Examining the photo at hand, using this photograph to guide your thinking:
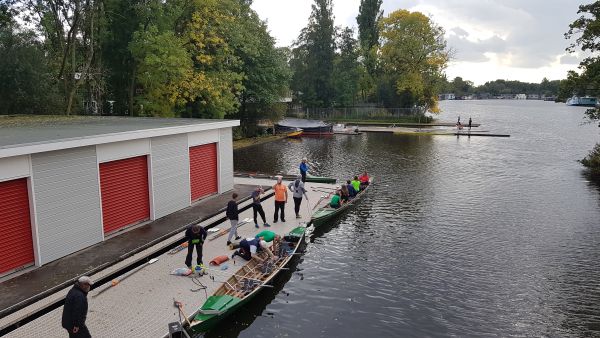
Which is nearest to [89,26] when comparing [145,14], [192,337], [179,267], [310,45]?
[145,14]

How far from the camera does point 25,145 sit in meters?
12.3

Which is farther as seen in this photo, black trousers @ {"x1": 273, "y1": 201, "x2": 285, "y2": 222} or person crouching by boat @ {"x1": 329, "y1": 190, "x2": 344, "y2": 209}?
person crouching by boat @ {"x1": 329, "y1": 190, "x2": 344, "y2": 209}

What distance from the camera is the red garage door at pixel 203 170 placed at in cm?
2067

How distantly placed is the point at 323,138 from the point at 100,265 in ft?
145

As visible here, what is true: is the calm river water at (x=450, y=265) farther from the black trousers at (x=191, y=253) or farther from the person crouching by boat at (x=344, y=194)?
the black trousers at (x=191, y=253)

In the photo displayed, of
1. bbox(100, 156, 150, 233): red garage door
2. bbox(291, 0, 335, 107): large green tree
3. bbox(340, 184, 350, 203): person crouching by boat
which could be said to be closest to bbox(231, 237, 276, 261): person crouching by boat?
bbox(100, 156, 150, 233): red garage door

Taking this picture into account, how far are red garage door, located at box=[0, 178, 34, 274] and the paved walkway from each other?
51cm

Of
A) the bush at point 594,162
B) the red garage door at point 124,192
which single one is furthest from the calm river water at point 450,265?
the red garage door at point 124,192

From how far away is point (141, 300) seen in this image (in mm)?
11930

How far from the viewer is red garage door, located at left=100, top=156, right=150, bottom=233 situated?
15.8 metres

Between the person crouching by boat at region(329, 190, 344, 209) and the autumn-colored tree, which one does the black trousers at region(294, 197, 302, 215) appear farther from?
the autumn-colored tree

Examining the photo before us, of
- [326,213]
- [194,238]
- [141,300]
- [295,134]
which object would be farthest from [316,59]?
[141,300]

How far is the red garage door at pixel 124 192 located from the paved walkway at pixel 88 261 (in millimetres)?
513

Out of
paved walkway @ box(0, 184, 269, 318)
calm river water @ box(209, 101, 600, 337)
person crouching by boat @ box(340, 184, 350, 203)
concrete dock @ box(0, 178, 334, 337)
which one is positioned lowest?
calm river water @ box(209, 101, 600, 337)
